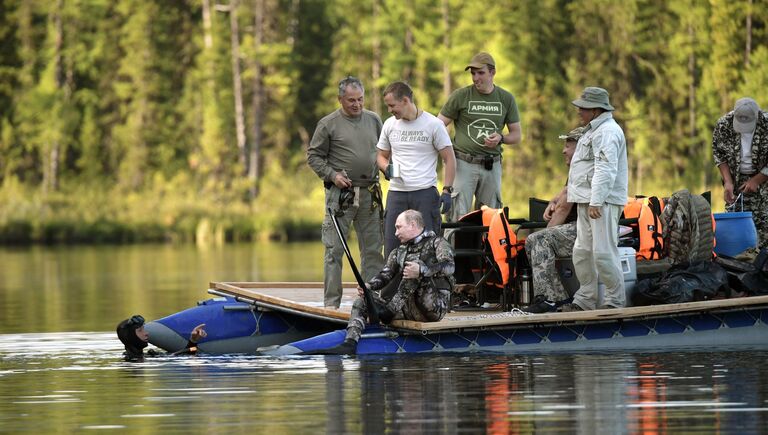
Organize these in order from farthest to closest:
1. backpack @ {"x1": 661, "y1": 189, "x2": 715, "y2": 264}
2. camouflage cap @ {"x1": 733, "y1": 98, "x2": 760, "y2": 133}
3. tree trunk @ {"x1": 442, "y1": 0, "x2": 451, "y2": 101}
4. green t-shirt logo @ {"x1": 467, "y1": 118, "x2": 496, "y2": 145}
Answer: tree trunk @ {"x1": 442, "y1": 0, "x2": 451, "y2": 101} < green t-shirt logo @ {"x1": 467, "y1": 118, "x2": 496, "y2": 145} < camouflage cap @ {"x1": 733, "y1": 98, "x2": 760, "y2": 133} < backpack @ {"x1": 661, "y1": 189, "x2": 715, "y2": 264}

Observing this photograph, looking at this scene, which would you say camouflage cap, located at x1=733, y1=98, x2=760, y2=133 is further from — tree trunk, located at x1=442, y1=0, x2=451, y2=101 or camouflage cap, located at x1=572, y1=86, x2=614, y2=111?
tree trunk, located at x1=442, y1=0, x2=451, y2=101

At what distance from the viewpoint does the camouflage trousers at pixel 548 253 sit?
44.6ft

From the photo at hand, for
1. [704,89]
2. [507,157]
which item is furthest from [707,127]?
[507,157]

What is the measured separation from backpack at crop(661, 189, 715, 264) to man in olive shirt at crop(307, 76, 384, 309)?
2.34 metres

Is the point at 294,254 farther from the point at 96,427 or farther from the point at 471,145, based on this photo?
the point at 96,427

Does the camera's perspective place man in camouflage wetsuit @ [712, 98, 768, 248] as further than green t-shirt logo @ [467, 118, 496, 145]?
No

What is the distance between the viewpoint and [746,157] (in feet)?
49.1

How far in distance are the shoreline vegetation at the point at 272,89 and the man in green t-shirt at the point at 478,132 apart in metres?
29.7

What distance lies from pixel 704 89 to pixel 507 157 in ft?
23.8

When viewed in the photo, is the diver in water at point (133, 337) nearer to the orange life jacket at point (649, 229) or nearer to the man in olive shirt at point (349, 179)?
the man in olive shirt at point (349, 179)

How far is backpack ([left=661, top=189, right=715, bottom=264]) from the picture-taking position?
13695 millimetres

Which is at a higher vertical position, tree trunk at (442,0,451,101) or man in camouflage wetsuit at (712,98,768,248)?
tree trunk at (442,0,451,101)

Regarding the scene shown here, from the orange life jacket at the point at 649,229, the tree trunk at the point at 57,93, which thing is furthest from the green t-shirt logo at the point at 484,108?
the tree trunk at the point at 57,93

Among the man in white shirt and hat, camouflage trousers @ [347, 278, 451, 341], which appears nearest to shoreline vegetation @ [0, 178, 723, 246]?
the man in white shirt and hat
